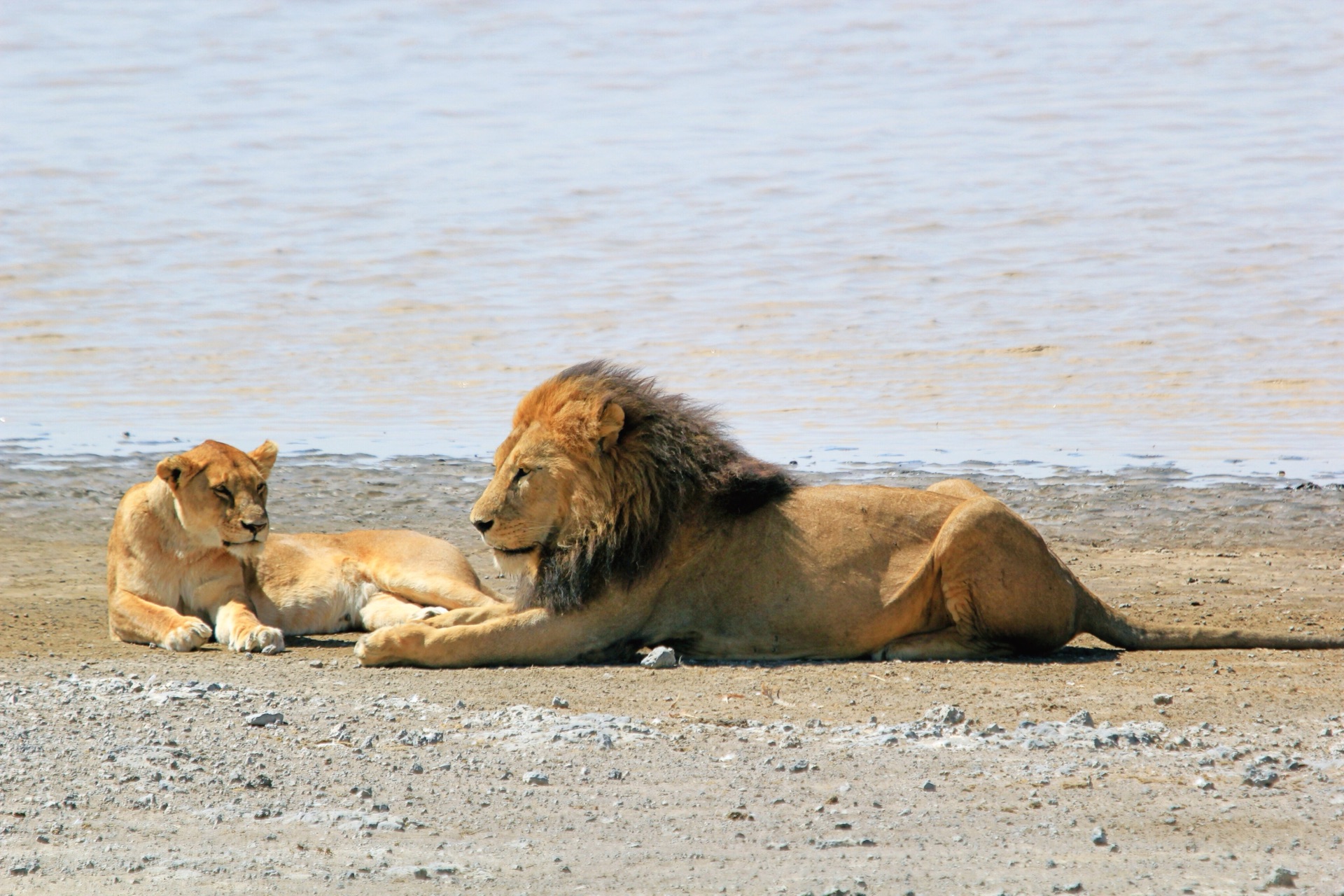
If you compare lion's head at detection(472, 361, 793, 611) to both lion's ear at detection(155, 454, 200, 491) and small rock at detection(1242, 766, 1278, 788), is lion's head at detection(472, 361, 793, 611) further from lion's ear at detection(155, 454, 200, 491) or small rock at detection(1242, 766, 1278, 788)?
small rock at detection(1242, 766, 1278, 788)

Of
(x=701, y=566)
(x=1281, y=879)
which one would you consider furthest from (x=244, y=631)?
(x=1281, y=879)

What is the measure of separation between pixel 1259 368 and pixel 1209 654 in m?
9.10

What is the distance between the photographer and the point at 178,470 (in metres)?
7.73

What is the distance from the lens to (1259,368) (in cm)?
1579

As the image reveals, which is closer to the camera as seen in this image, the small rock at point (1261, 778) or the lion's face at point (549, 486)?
the small rock at point (1261, 778)

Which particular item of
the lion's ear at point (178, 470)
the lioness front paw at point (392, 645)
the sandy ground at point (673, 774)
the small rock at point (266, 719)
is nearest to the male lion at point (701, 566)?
the lioness front paw at point (392, 645)

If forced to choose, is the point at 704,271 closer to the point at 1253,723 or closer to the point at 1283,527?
the point at 1283,527

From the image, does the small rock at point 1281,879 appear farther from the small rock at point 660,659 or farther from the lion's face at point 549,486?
the lion's face at point 549,486

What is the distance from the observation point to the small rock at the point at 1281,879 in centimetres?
436

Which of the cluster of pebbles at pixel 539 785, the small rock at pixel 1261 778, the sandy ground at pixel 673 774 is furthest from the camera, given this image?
the small rock at pixel 1261 778

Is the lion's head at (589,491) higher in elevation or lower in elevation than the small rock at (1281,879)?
higher

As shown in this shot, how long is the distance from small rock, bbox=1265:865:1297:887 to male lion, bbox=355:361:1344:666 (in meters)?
2.81

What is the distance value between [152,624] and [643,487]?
231 cm

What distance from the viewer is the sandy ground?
453 cm
